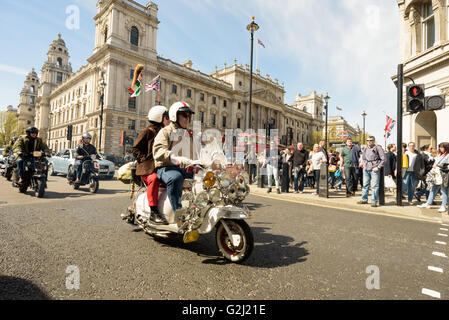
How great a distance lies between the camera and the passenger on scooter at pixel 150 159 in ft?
10.9

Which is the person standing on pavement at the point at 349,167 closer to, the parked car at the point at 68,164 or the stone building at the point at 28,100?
the parked car at the point at 68,164

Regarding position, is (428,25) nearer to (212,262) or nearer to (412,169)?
(412,169)

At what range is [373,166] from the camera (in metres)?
7.16

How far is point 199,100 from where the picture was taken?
49625mm

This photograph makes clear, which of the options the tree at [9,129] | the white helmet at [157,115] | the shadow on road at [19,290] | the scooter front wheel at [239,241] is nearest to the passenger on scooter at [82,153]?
the white helmet at [157,115]

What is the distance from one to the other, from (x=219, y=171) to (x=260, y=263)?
1.18 meters

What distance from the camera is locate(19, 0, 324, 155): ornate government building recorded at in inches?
1433

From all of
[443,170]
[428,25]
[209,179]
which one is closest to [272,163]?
[443,170]

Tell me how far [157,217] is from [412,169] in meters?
8.41
